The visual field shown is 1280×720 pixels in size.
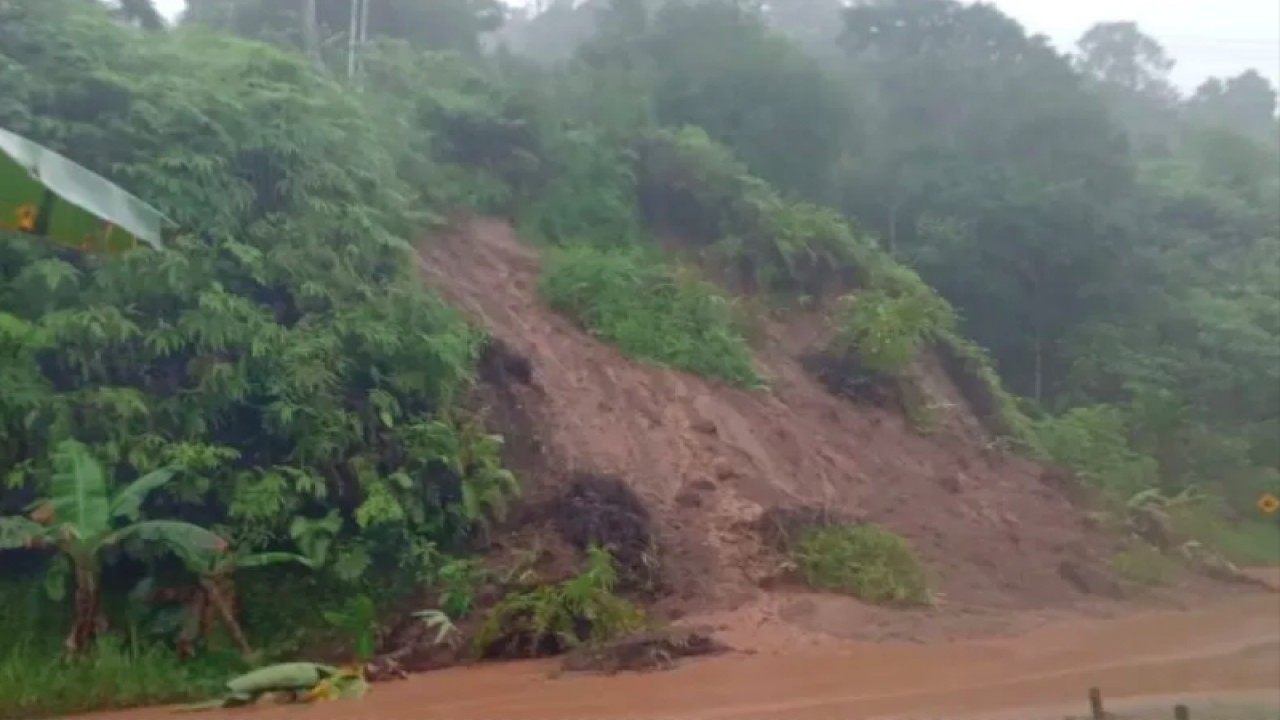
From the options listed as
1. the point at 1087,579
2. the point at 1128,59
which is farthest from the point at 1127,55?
the point at 1087,579

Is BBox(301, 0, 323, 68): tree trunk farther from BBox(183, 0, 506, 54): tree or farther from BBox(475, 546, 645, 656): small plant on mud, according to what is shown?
BBox(475, 546, 645, 656): small plant on mud

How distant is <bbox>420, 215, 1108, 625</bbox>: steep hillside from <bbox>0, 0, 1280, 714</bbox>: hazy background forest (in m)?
0.76

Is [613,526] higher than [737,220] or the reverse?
the reverse

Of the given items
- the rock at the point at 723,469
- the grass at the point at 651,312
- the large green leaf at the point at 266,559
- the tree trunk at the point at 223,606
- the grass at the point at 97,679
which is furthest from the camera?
the grass at the point at 651,312

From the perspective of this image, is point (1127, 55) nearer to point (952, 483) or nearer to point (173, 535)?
point (952, 483)

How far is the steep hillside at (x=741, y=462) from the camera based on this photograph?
14477mm

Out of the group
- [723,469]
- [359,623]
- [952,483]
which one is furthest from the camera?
[952,483]

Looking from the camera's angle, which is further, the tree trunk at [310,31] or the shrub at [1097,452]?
the tree trunk at [310,31]

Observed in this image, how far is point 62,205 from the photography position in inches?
237

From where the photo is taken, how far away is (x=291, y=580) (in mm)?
12461

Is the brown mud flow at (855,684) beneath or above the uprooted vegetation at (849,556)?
beneath

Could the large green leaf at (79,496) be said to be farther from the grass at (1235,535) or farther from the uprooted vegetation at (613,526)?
the grass at (1235,535)

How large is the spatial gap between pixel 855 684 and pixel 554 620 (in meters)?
2.76

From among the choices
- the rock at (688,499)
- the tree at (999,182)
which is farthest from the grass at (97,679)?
the tree at (999,182)
